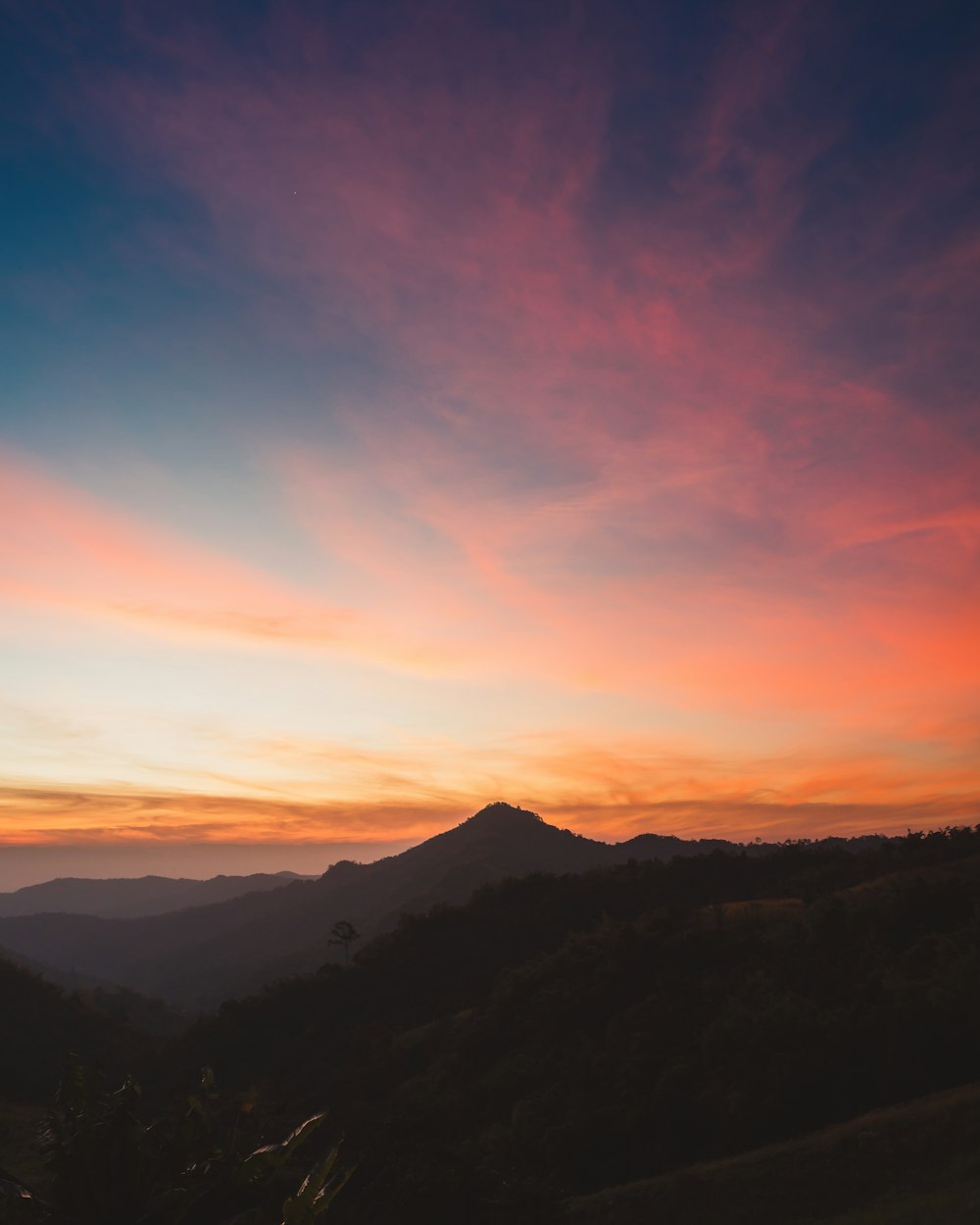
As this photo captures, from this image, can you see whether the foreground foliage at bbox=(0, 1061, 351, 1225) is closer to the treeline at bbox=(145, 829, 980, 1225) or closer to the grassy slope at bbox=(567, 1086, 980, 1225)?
the treeline at bbox=(145, 829, 980, 1225)

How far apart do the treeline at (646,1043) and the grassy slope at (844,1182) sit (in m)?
2.74

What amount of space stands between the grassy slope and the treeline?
8.98 ft

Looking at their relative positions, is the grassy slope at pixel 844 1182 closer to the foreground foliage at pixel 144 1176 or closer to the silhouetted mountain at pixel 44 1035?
the foreground foliage at pixel 144 1176

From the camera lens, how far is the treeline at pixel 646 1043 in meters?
27.5

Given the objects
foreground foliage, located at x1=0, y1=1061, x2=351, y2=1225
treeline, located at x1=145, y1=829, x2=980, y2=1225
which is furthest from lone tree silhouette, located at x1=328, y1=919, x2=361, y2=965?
foreground foliage, located at x1=0, y1=1061, x2=351, y2=1225

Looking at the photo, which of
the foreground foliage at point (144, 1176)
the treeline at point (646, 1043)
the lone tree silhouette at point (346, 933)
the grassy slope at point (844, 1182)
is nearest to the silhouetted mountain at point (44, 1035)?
the treeline at point (646, 1043)

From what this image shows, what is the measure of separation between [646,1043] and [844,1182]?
17.8 metres

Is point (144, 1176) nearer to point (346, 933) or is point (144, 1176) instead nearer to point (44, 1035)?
point (44, 1035)

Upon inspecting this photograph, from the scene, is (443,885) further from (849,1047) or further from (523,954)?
(849,1047)

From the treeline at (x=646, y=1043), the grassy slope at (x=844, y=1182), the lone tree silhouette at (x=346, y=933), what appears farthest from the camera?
the lone tree silhouette at (x=346, y=933)

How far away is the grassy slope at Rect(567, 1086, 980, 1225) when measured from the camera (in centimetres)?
1831

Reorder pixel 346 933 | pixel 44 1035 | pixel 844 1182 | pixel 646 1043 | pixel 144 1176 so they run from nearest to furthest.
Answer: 1. pixel 144 1176
2. pixel 844 1182
3. pixel 646 1043
4. pixel 44 1035
5. pixel 346 933

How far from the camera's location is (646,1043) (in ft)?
122

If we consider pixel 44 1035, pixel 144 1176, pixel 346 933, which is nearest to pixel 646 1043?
pixel 144 1176
